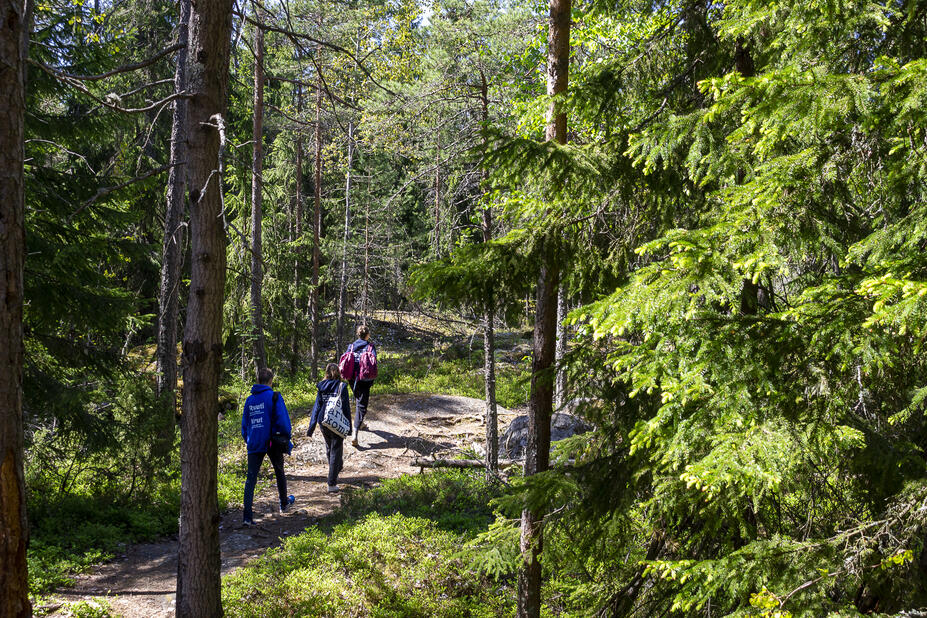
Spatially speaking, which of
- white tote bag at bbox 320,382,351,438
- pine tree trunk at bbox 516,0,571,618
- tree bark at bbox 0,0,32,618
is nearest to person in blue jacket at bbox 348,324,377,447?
white tote bag at bbox 320,382,351,438

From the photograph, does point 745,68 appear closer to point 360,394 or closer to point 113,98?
point 113,98

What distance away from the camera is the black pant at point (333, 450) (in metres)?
9.96

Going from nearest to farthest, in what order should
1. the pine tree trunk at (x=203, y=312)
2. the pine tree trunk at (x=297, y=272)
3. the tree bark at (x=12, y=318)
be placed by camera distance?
the tree bark at (x=12, y=318), the pine tree trunk at (x=203, y=312), the pine tree trunk at (x=297, y=272)

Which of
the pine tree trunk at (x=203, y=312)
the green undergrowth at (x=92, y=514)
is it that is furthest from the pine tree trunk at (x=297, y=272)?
the pine tree trunk at (x=203, y=312)

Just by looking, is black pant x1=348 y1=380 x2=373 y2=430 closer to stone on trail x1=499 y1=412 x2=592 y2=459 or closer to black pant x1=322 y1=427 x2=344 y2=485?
black pant x1=322 y1=427 x2=344 y2=485

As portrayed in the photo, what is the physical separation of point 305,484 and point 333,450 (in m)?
1.42

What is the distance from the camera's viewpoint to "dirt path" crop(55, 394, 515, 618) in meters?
6.56

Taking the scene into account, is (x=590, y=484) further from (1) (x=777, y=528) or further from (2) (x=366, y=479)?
(2) (x=366, y=479)

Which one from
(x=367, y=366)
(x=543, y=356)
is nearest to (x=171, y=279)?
(x=367, y=366)

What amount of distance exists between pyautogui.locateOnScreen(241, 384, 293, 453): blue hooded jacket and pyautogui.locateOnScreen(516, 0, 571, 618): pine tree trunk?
449cm

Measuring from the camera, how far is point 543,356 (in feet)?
17.6

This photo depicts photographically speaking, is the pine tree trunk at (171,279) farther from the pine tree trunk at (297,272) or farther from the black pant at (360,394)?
the pine tree trunk at (297,272)

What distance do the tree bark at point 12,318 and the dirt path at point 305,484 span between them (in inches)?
130

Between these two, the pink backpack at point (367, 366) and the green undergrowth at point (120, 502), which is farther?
the pink backpack at point (367, 366)
